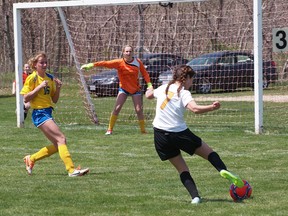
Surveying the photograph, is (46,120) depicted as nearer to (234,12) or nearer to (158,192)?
(158,192)

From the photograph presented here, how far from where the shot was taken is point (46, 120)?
11.0m

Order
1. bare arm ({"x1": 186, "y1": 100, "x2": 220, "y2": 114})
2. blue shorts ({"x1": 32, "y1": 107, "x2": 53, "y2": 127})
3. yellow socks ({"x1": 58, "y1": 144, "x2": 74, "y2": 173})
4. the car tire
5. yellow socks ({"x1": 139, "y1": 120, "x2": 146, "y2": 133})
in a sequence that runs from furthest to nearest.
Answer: the car tire → yellow socks ({"x1": 139, "y1": 120, "x2": 146, "y2": 133}) → blue shorts ({"x1": 32, "y1": 107, "x2": 53, "y2": 127}) → yellow socks ({"x1": 58, "y1": 144, "x2": 74, "y2": 173}) → bare arm ({"x1": 186, "y1": 100, "x2": 220, "y2": 114})

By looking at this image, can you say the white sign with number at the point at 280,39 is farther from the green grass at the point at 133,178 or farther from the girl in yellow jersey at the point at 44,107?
the girl in yellow jersey at the point at 44,107

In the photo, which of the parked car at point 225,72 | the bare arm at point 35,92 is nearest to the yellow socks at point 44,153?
the bare arm at point 35,92

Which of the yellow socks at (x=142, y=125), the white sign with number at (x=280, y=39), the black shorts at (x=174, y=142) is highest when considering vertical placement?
the white sign with number at (x=280, y=39)

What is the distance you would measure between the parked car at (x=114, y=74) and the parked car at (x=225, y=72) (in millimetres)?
214

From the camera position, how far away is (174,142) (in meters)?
8.70

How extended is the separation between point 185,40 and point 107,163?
26.3ft

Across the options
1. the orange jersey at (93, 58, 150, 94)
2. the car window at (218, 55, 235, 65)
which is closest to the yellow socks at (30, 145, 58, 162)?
the orange jersey at (93, 58, 150, 94)

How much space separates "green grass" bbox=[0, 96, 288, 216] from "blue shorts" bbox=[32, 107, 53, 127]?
72 cm

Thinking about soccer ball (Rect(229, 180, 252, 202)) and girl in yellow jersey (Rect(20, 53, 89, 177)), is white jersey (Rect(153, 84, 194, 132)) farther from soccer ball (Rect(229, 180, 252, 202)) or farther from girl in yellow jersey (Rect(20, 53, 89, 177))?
girl in yellow jersey (Rect(20, 53, 89, 177))

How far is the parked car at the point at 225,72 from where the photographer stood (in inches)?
738

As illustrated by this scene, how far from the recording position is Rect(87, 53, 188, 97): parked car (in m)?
20.0

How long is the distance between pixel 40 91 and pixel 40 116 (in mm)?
341
